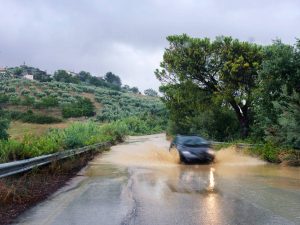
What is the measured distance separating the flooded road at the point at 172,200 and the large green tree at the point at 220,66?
19.0 meters

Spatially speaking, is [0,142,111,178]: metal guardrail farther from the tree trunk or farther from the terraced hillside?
the terraced hillside

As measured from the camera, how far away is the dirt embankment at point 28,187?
966 centimetres

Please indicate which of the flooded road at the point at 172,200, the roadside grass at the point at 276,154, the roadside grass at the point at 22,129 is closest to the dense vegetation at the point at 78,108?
the roadside grass at the point at 22,129

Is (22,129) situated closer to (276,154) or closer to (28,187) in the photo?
(276,154)

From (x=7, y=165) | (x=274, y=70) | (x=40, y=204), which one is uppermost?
(x=274, y=70)

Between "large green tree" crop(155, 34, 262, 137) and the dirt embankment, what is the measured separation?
68.3ft

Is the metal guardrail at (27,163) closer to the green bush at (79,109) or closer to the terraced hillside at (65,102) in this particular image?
the terraced hillside at (65,102)

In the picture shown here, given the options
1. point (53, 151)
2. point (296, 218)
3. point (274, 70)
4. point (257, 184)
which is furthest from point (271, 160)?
point (296, 218)

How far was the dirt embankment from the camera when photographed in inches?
380

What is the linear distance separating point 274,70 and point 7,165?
733 inches

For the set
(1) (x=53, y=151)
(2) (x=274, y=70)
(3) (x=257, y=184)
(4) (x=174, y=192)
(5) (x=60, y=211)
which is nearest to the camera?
(5) (x=60, y=211)

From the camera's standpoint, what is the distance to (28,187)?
1209 centimetres

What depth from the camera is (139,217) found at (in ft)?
28.4

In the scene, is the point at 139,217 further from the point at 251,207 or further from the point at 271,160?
the point at 271,160
